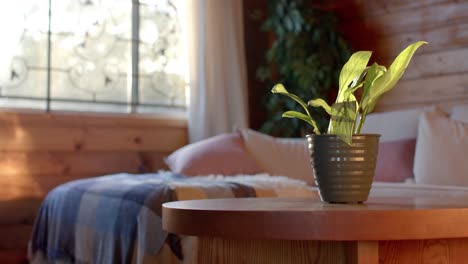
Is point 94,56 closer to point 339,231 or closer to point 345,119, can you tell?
point 345,119

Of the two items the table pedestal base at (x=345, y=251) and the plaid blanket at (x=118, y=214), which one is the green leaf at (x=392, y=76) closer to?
the table pedestal base at (x=345, y=251)

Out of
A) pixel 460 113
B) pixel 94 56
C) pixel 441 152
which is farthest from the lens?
pixel 94 56

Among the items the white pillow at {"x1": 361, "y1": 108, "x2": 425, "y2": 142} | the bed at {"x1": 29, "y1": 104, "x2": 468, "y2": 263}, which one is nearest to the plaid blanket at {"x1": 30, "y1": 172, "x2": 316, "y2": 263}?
the bed at {"x1": 29, "y1": 104, "x2": 468, "y2": 263}

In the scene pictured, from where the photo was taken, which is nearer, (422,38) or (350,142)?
(350,142)

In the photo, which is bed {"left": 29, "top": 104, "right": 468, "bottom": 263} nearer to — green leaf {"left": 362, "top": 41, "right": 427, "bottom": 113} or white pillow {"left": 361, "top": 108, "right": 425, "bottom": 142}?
white pillow {"left": 361, "top": 108, "right": 425, "bottom": 142}

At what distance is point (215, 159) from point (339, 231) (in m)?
1.98

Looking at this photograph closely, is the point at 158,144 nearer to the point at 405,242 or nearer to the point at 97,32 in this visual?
the point at 97,32

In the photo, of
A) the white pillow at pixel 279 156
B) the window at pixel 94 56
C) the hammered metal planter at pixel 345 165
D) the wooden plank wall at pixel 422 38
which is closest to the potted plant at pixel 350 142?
the hammered metal planter at pixel 345 165

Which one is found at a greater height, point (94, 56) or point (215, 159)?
point (94, 56)

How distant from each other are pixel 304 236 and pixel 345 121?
33 cm

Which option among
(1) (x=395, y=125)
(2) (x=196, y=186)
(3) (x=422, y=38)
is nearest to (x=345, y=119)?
(2) (x=196, y=186)

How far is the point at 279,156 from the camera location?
3469 mm

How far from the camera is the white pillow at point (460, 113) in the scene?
10.2ft

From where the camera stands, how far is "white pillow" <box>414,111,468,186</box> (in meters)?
2.93
